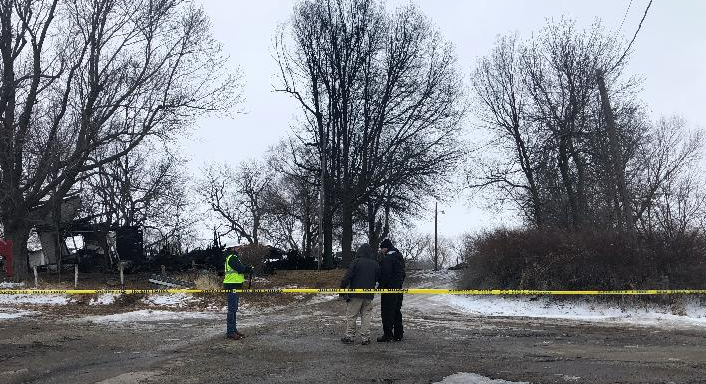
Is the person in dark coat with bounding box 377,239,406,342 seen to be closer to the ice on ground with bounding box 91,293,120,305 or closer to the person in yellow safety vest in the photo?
the person in yellow safety vest

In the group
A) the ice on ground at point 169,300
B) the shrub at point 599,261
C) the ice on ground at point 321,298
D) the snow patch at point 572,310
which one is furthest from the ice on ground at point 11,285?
the shrub at point 599,261

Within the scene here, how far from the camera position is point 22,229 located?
22.1 metres

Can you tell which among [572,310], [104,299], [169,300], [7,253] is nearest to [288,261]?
[7,253]

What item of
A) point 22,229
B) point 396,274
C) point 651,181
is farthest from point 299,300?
point 651,181

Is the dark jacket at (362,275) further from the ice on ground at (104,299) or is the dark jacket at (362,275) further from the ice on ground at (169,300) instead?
the ice on ground at (104,299)

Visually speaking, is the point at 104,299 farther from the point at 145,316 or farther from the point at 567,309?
the point at 567,309

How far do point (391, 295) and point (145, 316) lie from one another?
6.51m

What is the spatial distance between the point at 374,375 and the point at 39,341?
6.04 m

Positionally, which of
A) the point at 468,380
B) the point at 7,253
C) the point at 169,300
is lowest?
the point at 468,380

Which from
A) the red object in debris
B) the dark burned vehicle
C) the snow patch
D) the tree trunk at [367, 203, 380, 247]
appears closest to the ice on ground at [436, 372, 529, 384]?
the snow patch

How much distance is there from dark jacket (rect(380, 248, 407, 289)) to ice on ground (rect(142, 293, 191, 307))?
7.39 m

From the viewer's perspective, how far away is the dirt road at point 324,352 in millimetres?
7711

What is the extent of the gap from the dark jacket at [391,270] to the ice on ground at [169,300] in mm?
7395

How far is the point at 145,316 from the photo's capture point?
14.4 m
